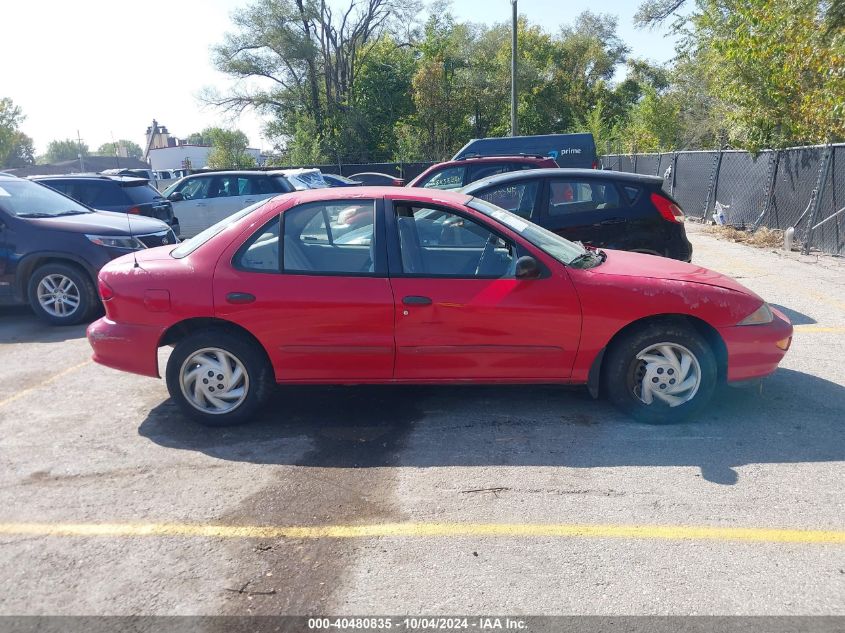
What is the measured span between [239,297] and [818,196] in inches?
461

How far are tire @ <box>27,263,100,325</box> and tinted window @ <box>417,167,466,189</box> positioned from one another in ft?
17.2

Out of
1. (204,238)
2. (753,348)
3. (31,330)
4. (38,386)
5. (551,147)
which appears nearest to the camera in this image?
(753,348)

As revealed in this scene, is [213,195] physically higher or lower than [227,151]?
lower

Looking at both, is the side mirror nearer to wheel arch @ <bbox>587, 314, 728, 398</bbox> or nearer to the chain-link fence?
wheel arch @ <bbox>587, 314, 728, 398</bbox>

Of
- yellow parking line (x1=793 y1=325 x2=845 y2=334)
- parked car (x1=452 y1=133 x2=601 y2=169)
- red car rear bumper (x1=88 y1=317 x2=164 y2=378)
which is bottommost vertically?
yellow parking line (x1=793 y1=325 x2=845 y2=334)

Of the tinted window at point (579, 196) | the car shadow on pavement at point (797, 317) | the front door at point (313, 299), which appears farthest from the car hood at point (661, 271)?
the car shadow on pavement at point (797, 317)

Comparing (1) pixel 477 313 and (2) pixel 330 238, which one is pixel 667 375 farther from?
(2) pixel 330 238

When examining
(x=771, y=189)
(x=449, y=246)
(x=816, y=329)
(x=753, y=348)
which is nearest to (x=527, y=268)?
(x=449, y=246)

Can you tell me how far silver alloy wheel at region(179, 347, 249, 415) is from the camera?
4863 millimetres

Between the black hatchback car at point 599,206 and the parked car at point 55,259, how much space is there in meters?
4.51

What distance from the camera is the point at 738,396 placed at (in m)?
5.39

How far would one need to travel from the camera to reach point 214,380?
16.0 feet

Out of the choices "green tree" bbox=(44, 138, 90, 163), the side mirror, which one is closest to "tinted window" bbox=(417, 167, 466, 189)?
the side mirror

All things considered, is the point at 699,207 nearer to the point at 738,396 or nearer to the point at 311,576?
the point at 738,396
